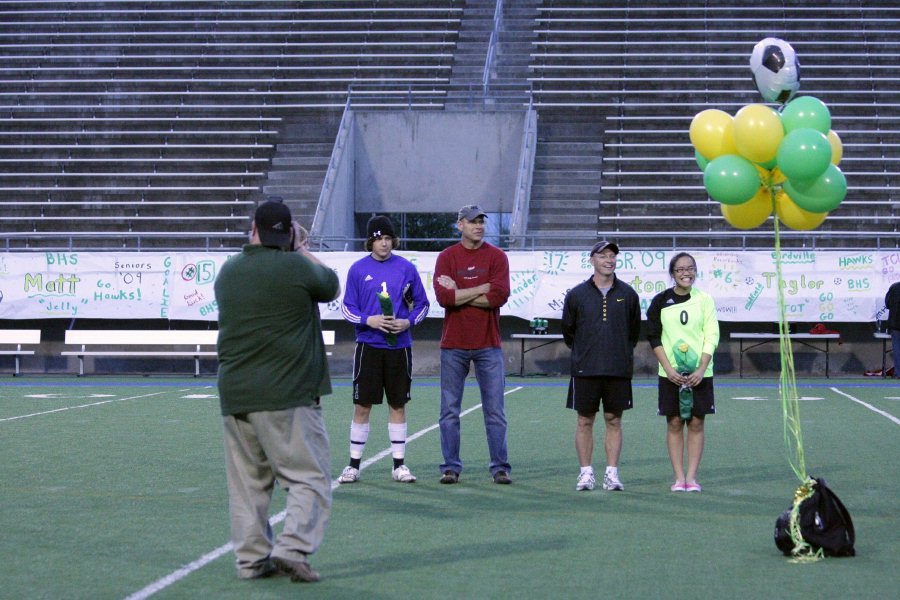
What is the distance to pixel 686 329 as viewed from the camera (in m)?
8.68

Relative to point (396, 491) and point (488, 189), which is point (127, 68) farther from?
point (396, 491)

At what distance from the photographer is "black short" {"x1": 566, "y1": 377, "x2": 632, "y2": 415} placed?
8719mm

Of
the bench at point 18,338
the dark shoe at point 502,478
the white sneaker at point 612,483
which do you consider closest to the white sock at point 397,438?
the dark shoe at point 502,478

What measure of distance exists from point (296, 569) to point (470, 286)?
12.9ft

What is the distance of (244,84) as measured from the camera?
29.6 metres

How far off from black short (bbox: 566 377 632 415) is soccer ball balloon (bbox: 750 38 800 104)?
2313 mm

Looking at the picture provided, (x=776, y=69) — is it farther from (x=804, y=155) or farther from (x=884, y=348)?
(x=884, y=348)

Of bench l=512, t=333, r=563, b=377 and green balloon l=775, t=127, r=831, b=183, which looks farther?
bench l=512, t=333, r=563, b=377

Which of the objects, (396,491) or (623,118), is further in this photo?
(623,118)

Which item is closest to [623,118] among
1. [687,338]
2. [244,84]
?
[244,84]

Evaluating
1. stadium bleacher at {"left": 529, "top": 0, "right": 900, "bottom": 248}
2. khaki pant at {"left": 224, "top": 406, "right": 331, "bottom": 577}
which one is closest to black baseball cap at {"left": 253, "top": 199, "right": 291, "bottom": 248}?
khaki pant at {"left": 224, "top": 406, "right": 331, "bottom": 577}

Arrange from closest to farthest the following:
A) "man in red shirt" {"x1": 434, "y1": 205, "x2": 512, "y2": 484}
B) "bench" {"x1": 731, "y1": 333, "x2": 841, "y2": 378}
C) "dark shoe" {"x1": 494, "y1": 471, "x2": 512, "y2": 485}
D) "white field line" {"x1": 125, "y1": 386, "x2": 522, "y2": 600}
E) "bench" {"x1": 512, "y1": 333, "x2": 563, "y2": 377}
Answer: "white field line" {"x1": 125, "y1": 386, "x2": 522, "y2": 600}
"dark shoe" {"x1": 494, "y1": 471, "x2": 512, "y2": 485}
"man in red shirt" {"x1": 434, "y1": 205, "x2": 512, "y2": 484}
"bench" {"x1": 731, "y1": 333, "x2": 841, "y2": 378}
"bench" {"x1": 512, "y1": 333, "x2": 563, "y2": 377}

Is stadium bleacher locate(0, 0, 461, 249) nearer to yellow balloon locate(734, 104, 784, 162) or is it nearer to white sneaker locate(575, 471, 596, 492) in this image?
white sneaker locate(575, 471, 596, 492)

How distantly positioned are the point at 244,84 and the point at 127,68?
2.84m
